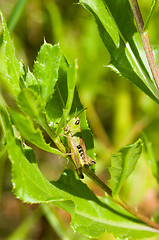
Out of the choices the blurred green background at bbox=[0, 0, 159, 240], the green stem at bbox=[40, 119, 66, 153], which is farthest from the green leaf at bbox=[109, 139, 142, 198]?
the blurred green background at bbox=[0, 0, 159, 240]

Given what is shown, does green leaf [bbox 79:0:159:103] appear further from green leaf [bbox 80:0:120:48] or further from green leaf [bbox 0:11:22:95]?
green leaf [bbox 0:11:22:95]

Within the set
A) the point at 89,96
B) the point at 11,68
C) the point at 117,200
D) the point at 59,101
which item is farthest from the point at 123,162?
the point at 89,96

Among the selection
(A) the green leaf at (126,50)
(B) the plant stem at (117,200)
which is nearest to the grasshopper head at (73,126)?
(B) the plant stem at (117,200)

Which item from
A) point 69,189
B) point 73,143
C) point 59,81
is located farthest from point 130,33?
point 69,189

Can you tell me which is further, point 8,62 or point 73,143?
point 73,143

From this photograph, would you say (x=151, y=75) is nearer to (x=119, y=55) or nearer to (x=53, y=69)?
(x=119, y=55)

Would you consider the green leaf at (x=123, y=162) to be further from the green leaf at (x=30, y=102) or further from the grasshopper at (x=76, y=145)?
the green leaf at (x=30, y=102)
